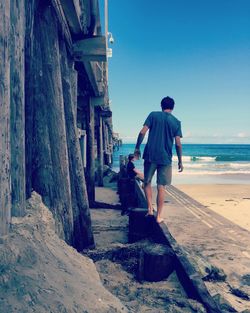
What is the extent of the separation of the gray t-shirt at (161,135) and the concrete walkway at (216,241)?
4.70ft

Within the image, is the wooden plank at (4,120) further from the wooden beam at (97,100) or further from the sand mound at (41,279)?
the wooden beam at (97,100)

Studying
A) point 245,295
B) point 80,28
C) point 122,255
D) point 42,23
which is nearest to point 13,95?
point 42,23

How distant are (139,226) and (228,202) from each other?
8.98 m

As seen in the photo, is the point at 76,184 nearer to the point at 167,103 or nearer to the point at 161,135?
the point at 161,135

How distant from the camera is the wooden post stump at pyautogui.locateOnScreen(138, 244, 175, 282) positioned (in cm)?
361

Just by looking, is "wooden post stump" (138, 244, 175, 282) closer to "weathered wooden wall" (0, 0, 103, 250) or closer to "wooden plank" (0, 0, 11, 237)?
"weathered wooden wall" (0, 0, 103, 250)

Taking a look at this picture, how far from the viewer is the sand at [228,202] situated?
33.3 ft

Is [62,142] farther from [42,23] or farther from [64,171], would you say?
[42,23]

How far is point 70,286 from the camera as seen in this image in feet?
5.97

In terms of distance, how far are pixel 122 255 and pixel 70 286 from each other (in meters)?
2.32

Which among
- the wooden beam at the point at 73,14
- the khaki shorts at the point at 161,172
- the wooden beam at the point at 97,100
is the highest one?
the wooden beam at the point at 73,14

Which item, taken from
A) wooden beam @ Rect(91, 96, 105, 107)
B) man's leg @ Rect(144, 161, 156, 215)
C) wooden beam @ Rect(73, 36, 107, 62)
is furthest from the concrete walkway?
wooden beam @ Rect(91, 96, 105, 107)

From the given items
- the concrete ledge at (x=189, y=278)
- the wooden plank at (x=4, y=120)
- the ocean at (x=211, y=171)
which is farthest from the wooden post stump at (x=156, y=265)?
the ocean at (x=211, y=171)

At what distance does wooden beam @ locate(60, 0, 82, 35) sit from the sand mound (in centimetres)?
263
